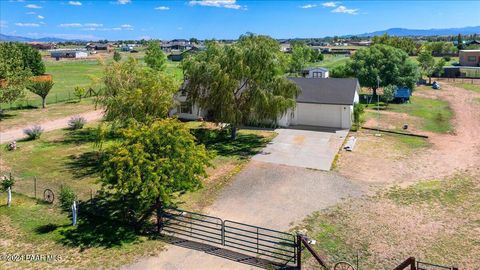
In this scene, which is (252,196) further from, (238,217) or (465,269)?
(465,269)

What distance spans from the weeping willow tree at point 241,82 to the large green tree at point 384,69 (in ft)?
63.2

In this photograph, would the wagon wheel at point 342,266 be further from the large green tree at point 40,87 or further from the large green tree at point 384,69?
the large green tree at point 40,87

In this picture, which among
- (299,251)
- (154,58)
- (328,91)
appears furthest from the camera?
(154,58)

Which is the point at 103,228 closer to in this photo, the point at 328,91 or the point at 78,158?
the point at 78,158

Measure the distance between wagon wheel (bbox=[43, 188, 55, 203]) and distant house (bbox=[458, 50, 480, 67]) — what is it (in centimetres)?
8491

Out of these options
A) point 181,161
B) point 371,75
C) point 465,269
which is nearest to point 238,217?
point 181,161

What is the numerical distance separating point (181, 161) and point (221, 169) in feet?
27.0

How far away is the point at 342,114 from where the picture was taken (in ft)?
108

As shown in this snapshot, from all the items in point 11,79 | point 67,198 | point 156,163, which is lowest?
point 67,198

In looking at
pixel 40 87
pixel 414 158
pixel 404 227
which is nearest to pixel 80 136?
pixel 40 87

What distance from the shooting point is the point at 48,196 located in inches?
765

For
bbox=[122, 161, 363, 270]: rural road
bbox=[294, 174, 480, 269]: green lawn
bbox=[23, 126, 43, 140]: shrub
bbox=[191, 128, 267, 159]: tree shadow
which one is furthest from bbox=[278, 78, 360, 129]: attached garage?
bbox=[23, 126, 43, 140]: shrub

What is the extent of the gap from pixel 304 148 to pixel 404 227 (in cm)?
1213

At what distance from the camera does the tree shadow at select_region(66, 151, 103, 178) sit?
23438mm
